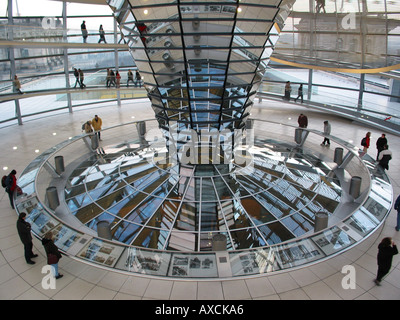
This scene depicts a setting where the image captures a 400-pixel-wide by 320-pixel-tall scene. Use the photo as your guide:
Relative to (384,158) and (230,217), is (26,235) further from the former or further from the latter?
(384,158)

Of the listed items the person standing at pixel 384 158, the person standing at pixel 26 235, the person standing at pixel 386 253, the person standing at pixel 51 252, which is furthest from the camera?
the person standing at pixel 384 158

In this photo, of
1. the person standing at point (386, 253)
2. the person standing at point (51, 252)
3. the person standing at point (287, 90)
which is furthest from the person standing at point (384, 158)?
the person standing at point (287, 90)

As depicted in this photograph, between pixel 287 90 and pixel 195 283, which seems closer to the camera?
A: pixel 195 283

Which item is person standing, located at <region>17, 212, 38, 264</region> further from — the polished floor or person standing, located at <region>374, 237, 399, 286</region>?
person standing, located at <region>374, 237, 399, 286</region>

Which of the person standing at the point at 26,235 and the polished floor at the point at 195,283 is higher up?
the person standing at the point at 26,235

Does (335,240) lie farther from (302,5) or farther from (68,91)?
(68,91)

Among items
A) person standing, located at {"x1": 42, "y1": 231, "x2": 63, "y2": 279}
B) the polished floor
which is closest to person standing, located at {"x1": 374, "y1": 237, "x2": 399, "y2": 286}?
the polished floor

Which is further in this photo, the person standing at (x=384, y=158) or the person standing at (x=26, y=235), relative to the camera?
the person standing at (x=384, y=158)

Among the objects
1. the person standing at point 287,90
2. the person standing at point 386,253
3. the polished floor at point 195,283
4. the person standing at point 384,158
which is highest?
the person standing at point 287,90

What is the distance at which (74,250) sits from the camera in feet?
27.2

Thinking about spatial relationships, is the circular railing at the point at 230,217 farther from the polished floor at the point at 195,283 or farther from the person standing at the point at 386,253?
the person standing at the point at 386,253

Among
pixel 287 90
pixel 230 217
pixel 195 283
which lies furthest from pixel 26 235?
pixel 287 90

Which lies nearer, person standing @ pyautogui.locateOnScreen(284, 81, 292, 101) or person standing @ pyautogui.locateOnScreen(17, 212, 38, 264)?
person standing @ pyautogui.locateOnScreen(17, 212, 38, 264)
